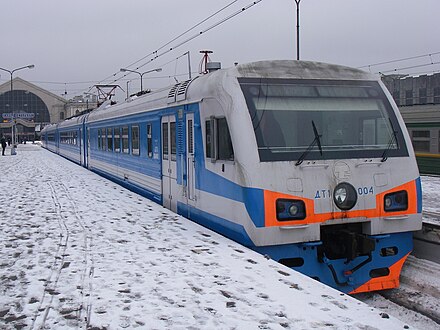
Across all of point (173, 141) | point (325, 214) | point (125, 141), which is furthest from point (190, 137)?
point (125, 141)

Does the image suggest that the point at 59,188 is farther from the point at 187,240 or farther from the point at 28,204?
the point at 187,240

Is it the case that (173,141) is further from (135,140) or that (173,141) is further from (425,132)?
(425,132)

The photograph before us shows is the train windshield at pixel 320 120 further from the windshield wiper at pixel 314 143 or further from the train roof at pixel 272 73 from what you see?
the train roof at pixel 272 73

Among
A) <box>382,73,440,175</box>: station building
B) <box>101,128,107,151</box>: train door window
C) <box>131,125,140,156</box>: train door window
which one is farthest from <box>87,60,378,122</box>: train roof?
<box>382,73,440,175</box>: station building

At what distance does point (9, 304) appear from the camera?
4.84m

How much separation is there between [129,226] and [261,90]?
336cm

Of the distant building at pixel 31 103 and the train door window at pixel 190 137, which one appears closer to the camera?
the train door window at pixel 190 137

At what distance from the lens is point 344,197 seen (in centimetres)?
653

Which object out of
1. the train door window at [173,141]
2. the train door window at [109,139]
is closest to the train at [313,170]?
the train door window at [173,141]

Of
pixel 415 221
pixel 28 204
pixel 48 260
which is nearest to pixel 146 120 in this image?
pixel 28 204

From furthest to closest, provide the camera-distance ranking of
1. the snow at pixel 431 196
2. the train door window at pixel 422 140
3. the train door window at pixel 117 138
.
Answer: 1. the train door window at pixel 422 140
2. the train door window at pixel 117 138
3. the snow at pixel 431 196

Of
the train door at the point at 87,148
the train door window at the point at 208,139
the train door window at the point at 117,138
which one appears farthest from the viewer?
the train door at the point at 87,148

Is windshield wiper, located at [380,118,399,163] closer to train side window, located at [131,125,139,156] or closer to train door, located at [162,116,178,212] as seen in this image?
train door, located at [162,116,178,212]

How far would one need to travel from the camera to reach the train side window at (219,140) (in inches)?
266
